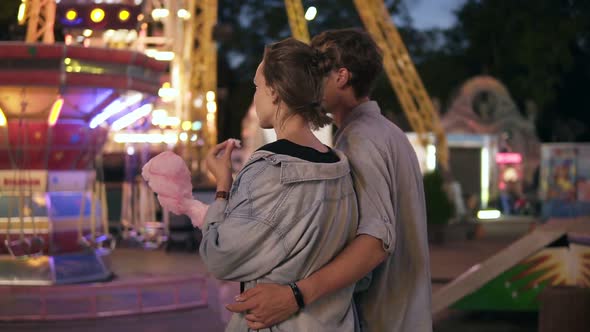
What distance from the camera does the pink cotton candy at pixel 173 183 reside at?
3.51 meters

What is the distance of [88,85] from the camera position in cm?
1252

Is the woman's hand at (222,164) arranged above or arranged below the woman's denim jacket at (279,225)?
above

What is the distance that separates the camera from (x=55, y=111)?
1282cm

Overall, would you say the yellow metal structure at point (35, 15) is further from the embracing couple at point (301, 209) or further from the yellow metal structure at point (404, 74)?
the yellow metal structure at point (404, 74)

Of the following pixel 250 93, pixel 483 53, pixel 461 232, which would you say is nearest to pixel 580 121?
pixel 483 53

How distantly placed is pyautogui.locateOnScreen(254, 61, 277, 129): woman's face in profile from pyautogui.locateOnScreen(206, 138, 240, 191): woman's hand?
0.70 feet

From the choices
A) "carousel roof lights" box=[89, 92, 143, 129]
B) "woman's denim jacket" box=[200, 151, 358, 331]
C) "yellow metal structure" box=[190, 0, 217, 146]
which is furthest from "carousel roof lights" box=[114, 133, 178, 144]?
"woman's denim jacket" box=[200, 151, 358, 331]

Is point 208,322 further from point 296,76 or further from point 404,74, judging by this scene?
point 404,74

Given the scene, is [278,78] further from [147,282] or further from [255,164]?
[147,282]

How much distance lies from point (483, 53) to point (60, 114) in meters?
42.1

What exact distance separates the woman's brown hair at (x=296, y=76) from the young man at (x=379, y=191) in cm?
30

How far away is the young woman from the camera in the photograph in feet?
9.89

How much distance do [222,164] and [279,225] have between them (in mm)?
382

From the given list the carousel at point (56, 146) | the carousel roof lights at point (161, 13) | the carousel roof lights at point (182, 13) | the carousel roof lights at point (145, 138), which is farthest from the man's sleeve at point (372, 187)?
the carousel roof lights at point (182, 13)
